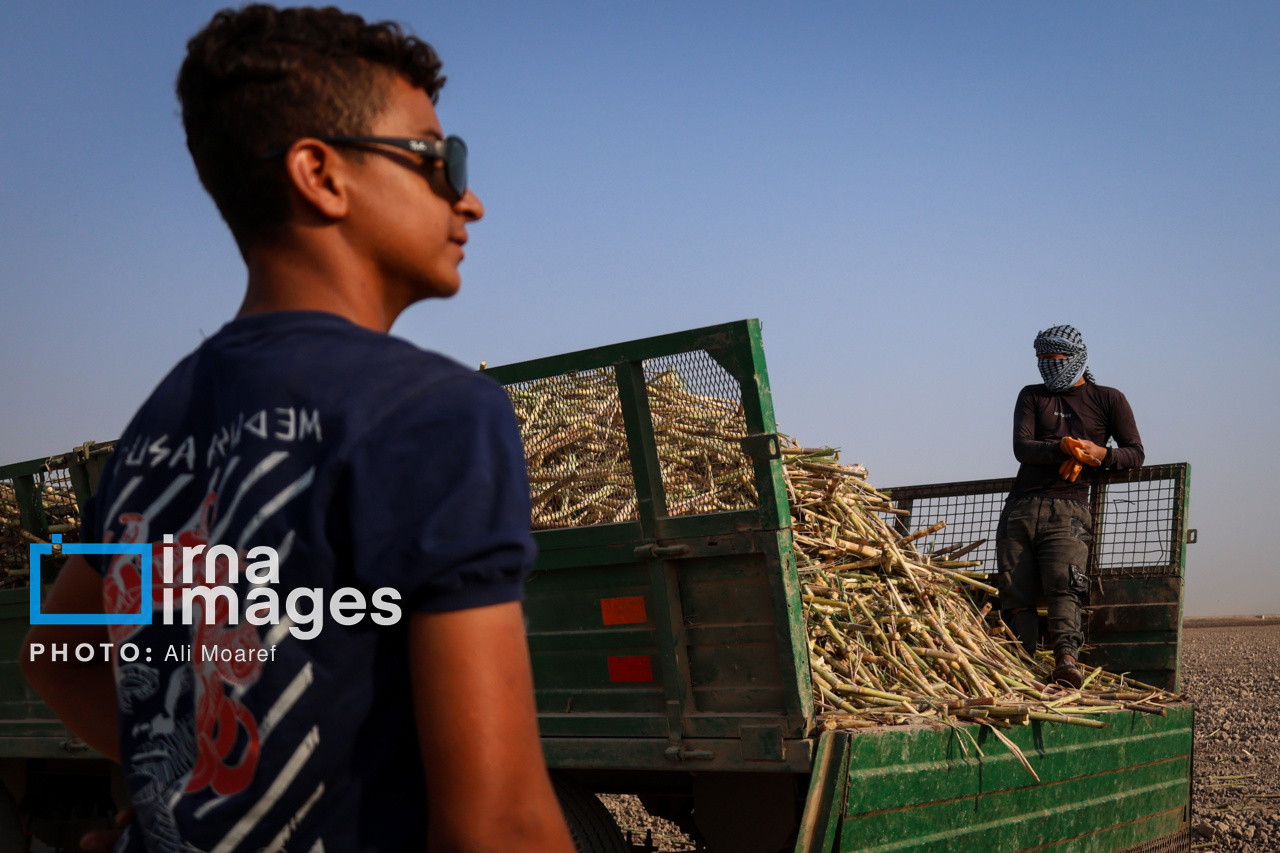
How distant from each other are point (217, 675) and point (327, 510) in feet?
0.76

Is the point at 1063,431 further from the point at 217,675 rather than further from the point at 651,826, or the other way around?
the point at 217,675

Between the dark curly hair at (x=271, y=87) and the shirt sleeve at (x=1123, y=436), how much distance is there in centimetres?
605

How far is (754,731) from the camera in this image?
3770 millimetres

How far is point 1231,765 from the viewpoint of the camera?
8805mm

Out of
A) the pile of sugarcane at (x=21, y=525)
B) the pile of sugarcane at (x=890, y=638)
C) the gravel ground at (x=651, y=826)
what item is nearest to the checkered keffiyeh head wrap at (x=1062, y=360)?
the pile of sugarcane at (x=890, y=638)

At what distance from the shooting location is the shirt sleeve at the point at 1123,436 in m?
6.58

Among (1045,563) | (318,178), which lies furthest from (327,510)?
(1045,563)

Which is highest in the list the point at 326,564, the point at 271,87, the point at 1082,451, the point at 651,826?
the point at 271,87

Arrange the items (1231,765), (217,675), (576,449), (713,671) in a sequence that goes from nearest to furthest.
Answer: (217,675), (713,671), (576,449), (1231,765)

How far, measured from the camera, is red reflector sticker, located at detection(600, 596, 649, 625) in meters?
4.07

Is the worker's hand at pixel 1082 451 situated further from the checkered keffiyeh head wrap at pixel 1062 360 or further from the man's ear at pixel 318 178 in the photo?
the man's ear at pixel 318 178

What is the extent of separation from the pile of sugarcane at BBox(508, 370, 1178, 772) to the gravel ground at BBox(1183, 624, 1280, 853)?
1501mm

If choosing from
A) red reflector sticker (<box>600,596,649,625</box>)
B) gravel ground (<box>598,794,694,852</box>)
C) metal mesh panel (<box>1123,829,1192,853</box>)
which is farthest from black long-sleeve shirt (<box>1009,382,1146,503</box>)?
red reflector sticker (<box>600,596,649,625</box>)

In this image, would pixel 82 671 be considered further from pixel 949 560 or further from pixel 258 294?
pixel 949 560
